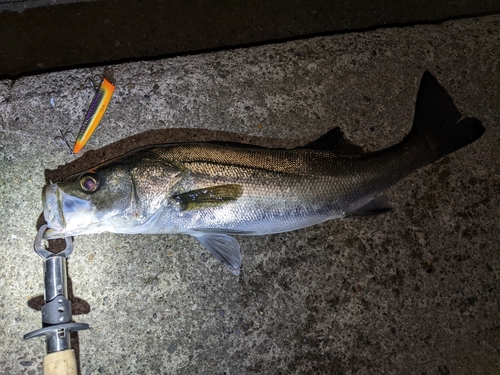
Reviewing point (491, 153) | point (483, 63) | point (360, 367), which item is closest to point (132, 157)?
point (360, 367)

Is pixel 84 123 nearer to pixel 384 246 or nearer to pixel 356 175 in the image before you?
pixel 356 175

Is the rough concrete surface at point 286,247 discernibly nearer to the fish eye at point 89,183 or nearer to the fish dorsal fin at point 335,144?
the fish dorsal fin at point 335,144

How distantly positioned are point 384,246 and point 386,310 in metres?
0.48

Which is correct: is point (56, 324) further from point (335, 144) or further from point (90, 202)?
point (335, 144)

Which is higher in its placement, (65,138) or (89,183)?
(65,138)

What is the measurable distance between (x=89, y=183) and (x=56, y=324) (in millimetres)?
863

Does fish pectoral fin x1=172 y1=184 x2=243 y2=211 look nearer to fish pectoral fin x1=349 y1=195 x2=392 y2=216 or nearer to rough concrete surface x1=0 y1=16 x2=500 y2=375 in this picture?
rough concrete surface x1=0 y1=16 x2=500 y2=375

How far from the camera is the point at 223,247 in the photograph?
8.18 feet

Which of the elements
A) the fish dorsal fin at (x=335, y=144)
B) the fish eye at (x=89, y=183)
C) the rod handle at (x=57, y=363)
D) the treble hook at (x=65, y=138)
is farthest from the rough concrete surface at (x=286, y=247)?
the fish eye at (x=89, y=183)

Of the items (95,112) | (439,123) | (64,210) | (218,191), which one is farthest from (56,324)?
(439,123)

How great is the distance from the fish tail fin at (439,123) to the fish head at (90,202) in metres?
2.09

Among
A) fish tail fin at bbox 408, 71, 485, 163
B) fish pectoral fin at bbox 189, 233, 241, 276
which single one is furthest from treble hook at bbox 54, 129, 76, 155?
fish tail fin at bbox 408, 71, 485, 163

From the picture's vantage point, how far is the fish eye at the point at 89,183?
2209mm

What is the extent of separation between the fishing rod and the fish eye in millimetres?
464
